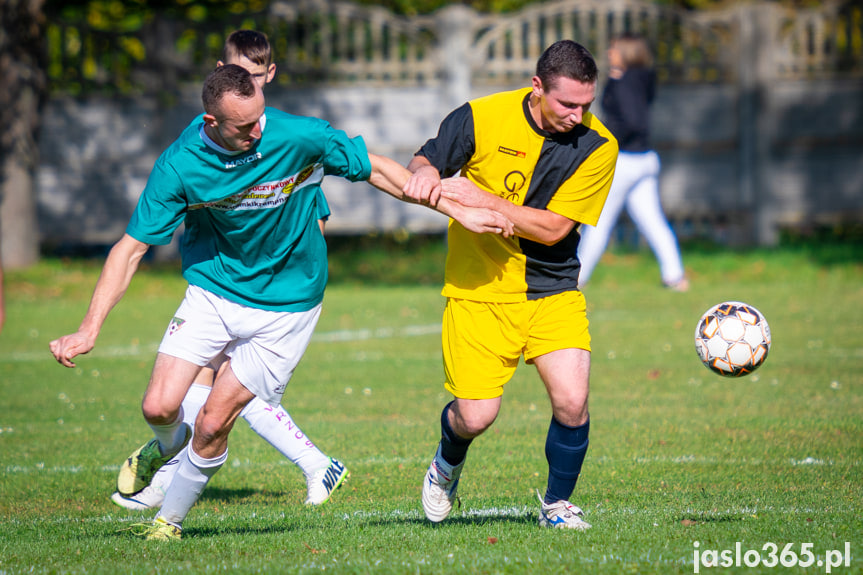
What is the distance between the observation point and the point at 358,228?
18.4m

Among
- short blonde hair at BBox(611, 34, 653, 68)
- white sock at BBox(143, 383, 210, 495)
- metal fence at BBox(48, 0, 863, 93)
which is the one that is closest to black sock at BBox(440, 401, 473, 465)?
white sock at BBox(143, 383, 210, 495)

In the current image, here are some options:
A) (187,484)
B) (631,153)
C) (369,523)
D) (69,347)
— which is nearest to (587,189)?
(369,523)

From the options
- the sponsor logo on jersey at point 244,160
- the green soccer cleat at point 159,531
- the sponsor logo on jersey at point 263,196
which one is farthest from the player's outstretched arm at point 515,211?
the green soccer cleat at point 159,531

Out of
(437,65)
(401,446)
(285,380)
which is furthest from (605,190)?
(437,65)

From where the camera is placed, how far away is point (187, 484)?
4.96 metres

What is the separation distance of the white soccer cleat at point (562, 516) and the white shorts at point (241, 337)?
4.85 ft

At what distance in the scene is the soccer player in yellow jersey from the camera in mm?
4957

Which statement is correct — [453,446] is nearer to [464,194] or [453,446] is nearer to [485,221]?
[485,221]

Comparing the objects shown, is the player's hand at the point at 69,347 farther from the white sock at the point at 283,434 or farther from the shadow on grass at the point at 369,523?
the white sock at the point at 283,434

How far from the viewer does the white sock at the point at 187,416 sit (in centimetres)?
570

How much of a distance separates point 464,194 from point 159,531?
224cm

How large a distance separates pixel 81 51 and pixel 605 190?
50.4ft

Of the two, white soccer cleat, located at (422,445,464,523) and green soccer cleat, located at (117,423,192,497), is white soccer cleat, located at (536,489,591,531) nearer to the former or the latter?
white soccer cleat, located at (422,445,464,523)

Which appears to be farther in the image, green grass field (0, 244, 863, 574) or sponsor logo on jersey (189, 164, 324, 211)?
sponsor logo on jersey (189, 164, 324, 211)
